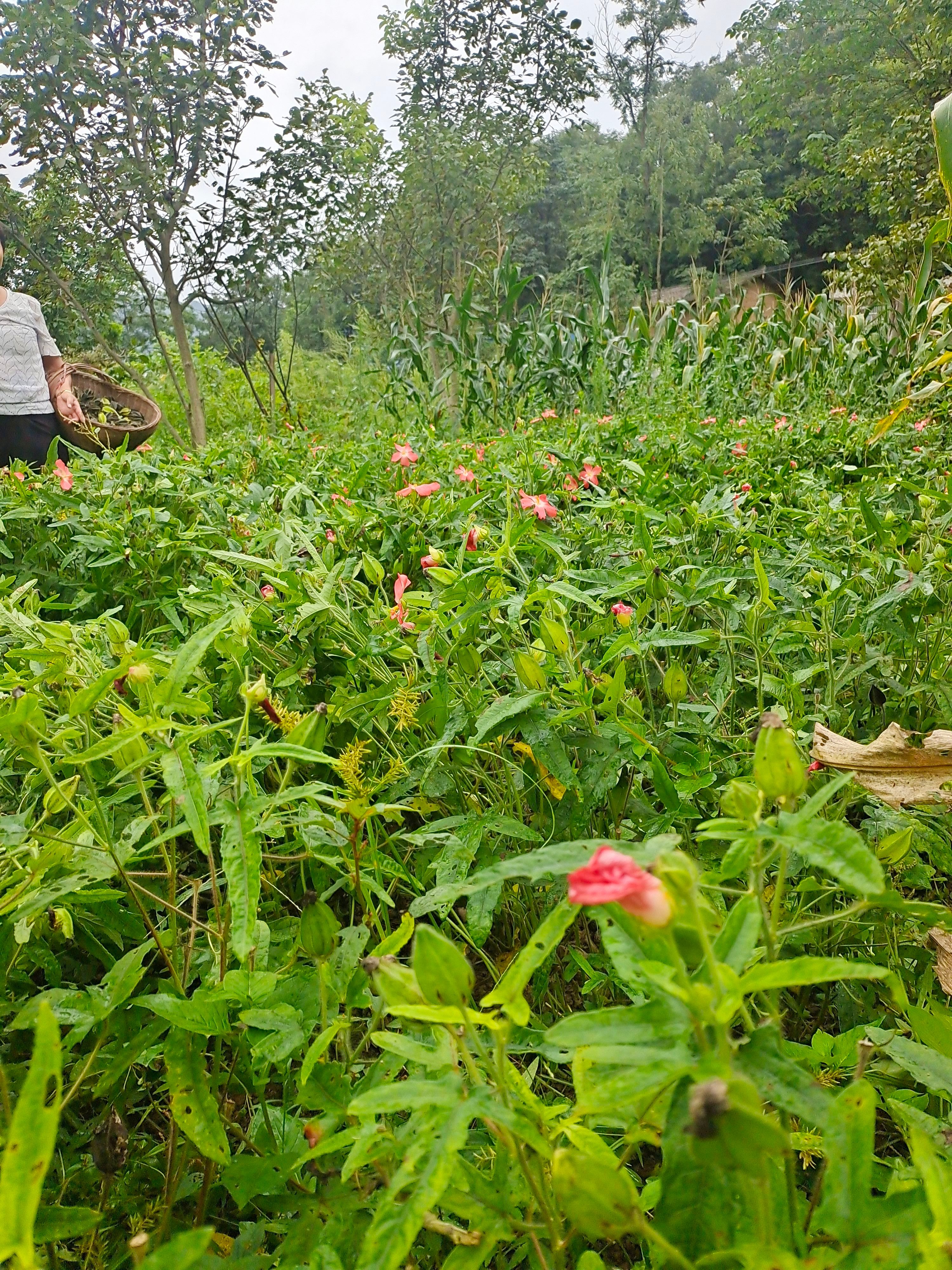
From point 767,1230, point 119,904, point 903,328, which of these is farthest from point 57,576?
point 903,328

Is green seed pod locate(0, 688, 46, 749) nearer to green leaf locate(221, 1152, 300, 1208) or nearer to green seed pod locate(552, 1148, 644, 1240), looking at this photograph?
green leaf locate(221, 1152, 300, 1208)

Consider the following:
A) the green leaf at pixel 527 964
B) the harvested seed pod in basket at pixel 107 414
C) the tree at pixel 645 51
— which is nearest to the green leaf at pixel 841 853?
the green leaf at pixel 527 964

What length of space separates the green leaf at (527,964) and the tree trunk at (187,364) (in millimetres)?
5016

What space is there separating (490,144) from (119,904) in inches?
347

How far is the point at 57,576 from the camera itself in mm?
1336

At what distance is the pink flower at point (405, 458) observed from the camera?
60.5 inches

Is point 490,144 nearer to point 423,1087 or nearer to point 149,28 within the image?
point 149,28

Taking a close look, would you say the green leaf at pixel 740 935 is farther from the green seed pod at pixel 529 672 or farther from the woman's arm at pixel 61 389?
the woman's arm at pixel 61 389

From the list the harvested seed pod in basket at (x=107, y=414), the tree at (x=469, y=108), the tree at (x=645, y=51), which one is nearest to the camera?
the harvested seed pod in basket at (x=107, y=414)

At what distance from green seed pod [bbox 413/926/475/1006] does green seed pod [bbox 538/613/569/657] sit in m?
0.41

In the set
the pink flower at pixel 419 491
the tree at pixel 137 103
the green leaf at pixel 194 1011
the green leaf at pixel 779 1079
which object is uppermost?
the tree at pixel 137 103

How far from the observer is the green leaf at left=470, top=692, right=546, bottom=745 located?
0.64m

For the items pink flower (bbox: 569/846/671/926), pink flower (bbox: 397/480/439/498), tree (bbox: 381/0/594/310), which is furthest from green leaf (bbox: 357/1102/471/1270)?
tree (bbox: 381/0/594/310)

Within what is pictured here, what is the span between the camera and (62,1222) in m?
0.45
